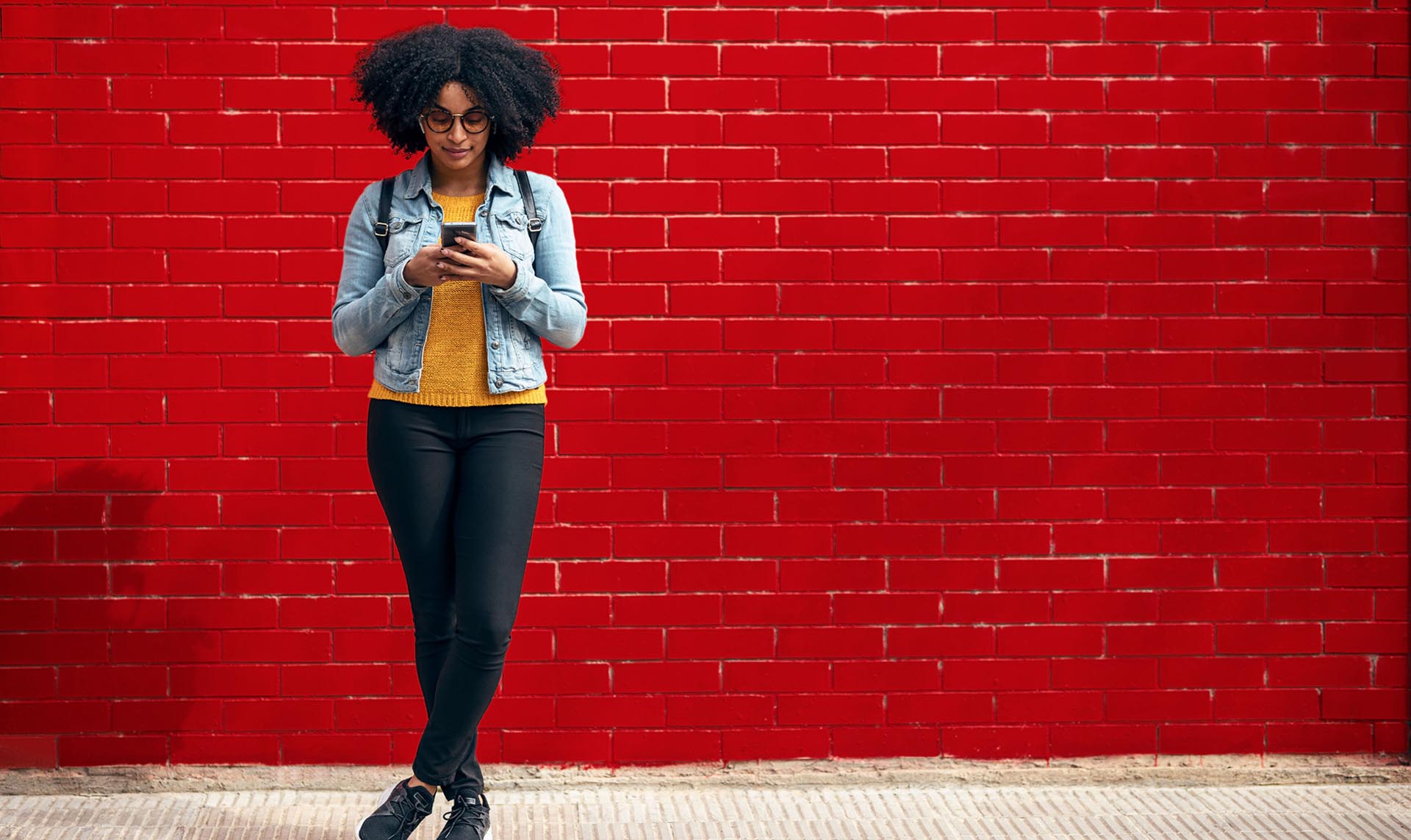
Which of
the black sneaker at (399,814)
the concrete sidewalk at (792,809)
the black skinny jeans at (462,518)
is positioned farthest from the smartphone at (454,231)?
the concrete sidewalk at (792,809)

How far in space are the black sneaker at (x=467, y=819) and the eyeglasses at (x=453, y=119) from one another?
1.77 m

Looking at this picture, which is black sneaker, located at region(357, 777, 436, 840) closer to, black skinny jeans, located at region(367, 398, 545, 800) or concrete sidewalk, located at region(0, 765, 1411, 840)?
black skinny jeans, located at region(367, 398, 545, 800)

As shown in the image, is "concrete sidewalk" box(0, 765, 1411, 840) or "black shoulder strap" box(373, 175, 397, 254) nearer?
"black shoulder strap" box(373, 175, 397, 254)

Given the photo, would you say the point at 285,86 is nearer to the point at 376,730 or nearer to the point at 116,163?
the point at 116,163

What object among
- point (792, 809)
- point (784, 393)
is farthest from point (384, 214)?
point (792, 809)

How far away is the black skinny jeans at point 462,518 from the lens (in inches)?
141

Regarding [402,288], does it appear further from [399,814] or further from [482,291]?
[399,814]

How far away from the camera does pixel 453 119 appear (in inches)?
138

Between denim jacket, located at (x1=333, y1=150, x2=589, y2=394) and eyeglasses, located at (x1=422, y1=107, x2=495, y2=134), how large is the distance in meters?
0.15

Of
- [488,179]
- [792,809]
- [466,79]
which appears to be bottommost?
[792,809]

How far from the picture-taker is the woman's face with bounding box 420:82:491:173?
3.51 m

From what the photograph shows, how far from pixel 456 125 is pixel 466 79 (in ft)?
0.40

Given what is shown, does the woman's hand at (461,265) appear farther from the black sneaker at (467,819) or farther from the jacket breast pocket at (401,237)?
the black sneaker at (467,819)

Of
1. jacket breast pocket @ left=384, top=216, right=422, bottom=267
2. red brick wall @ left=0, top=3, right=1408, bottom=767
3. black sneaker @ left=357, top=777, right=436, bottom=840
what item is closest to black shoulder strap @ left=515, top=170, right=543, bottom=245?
jacket breast pocket @ left=384, top=216, right=422, bottom=267
